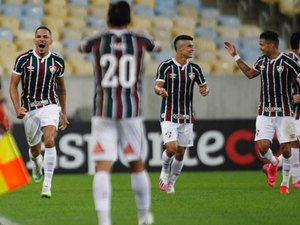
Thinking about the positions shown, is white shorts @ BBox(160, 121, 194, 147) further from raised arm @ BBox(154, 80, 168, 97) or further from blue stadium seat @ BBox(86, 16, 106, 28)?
blue stadium seat @ BBox(86, 16, 106, 28)

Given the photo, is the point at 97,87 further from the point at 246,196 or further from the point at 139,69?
the point at 246,196

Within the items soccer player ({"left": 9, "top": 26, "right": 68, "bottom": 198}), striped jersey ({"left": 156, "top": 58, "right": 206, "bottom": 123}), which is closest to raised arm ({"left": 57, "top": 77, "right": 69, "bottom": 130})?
soccer player ({"left": 9, "top": 26, "right": 68, "bottom": 198})

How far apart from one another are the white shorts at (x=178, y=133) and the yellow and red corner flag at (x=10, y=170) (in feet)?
11.4

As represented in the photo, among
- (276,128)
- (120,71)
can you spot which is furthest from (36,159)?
(120,71)

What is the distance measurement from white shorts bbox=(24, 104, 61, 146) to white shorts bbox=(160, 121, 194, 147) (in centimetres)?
145

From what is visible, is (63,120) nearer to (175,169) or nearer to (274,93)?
(175,169)

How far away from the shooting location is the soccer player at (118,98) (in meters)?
9.29

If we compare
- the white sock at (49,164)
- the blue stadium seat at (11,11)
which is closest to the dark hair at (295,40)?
the white sock at (49,164)

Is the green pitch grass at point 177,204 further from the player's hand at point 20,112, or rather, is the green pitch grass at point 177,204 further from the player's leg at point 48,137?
the player's hand at point 20,112

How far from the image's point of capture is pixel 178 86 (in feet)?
47.1

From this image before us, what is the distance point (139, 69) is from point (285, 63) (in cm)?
485

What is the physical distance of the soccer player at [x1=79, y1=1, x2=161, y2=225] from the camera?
30.5 feet

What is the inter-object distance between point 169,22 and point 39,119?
969 centimetres

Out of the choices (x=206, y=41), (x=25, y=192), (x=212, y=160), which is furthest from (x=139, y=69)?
(x=206, y=41)
